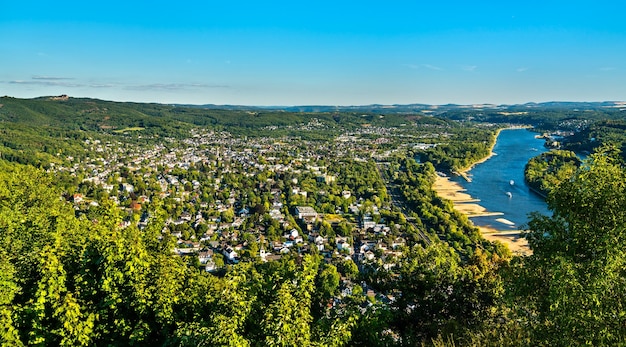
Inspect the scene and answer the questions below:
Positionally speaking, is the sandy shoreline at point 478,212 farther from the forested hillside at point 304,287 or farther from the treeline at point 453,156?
the treeline at point 453,156

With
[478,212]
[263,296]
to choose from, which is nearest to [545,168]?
[478,212]

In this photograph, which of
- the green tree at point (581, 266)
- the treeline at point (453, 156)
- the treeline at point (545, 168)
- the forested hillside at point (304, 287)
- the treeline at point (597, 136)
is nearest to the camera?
the green tree at point (581, 266)

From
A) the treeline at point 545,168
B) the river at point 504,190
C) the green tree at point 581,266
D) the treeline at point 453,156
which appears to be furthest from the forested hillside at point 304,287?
the treeline at point 453,156

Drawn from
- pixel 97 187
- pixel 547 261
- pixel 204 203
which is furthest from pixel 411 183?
pixel 547 261

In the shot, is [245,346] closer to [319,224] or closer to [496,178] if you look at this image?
[319,224]

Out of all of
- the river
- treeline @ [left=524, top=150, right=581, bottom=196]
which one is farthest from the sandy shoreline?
treeline @ [left=524, top=150, right=581, bottom=196]

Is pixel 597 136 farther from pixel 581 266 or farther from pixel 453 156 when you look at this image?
pixel 581 266
